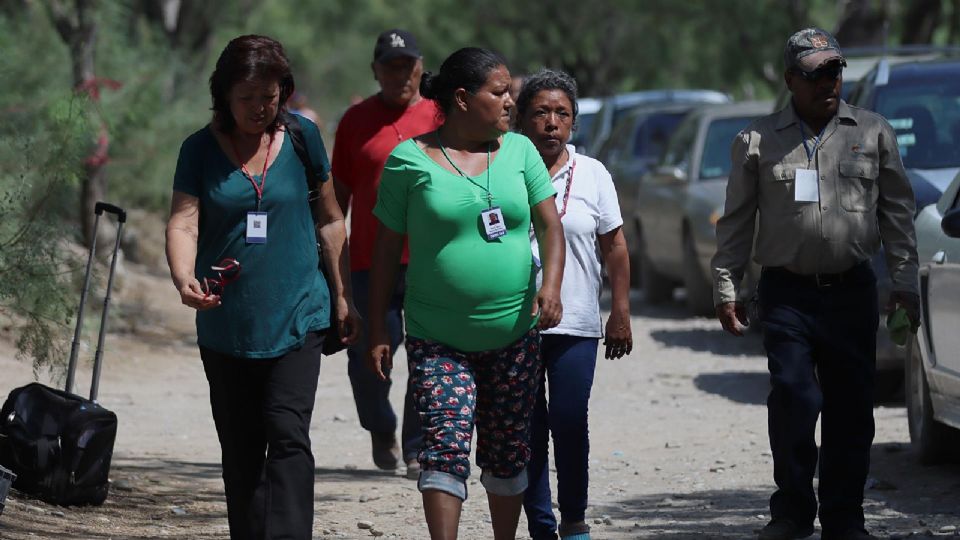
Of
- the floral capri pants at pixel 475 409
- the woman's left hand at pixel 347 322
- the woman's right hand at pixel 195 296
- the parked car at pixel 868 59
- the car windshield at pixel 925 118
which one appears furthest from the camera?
the parked car at pixel 868 59

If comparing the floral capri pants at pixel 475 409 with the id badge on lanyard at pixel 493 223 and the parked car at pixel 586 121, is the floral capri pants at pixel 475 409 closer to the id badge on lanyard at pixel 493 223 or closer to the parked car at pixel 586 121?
the id badge on lanyard at pixel 493 223

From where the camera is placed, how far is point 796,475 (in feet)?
22.4

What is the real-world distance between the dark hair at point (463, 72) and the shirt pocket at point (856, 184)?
134 centimetres

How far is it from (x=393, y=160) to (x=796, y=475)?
1.93 meters

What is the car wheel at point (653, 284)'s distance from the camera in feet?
60.1

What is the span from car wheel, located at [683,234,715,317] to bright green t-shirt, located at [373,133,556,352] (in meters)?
10.2

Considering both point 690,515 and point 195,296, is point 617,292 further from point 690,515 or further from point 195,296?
point 690,515

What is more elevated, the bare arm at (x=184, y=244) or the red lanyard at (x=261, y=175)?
the red lanyard at (x=261, y=175)

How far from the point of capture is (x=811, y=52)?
6629mm

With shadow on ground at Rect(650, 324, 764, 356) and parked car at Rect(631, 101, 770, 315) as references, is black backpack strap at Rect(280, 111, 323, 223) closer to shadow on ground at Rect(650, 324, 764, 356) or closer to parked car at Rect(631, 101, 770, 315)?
shadow on ground at Rect(650, 324, 764, 356)

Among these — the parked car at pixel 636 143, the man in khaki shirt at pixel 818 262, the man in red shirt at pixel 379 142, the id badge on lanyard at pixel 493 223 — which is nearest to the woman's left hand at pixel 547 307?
the id badge on lanyard at pixel 493 223

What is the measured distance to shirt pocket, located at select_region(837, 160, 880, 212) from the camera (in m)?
6.64

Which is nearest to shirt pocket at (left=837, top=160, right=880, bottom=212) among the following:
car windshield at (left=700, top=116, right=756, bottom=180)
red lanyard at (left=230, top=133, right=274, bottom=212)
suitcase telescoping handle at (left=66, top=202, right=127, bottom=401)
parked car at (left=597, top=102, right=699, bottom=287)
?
red lanyard at (left=230, top=133, right=274, bottom=212)

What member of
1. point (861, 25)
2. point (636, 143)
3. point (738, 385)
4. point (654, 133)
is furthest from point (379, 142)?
point (861, 25)
